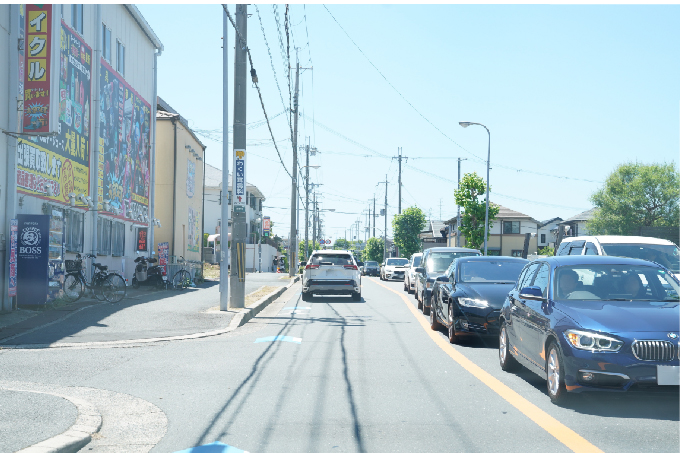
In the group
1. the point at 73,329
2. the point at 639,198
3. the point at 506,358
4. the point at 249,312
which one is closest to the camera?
the point at 506,358

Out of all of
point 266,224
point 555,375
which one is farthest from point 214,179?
point 555,375

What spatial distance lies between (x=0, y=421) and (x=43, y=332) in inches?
261

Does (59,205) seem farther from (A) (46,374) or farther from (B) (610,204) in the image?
(B) (610,204)

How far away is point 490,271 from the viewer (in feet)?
39.6

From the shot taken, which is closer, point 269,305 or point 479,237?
point 269,305

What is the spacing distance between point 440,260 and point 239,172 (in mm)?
5991

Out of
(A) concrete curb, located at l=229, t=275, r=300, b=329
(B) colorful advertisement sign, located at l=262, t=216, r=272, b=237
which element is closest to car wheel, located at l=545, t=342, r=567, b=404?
(A) concrete curb, located at l=229, t=275, r=300, b=329

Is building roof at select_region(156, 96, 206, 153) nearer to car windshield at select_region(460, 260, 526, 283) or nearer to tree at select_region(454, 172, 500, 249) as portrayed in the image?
tree at select_region(454, 172, 500, 249)

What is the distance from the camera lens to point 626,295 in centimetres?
715

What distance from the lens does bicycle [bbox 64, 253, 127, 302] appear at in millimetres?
16391

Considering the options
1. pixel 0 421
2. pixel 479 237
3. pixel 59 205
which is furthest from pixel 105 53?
pixel 479 237

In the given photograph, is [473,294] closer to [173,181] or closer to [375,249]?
[173,181]

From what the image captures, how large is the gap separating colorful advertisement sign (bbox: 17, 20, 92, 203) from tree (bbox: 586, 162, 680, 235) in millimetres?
46926

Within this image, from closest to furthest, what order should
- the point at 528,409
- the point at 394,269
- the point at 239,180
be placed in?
the point at 528,409
the point at 239,180
the point at 394,269
